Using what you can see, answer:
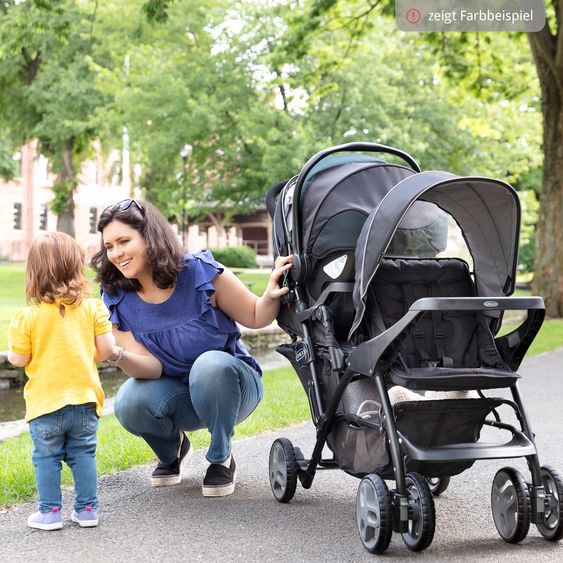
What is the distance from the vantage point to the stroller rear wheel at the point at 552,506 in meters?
3.45

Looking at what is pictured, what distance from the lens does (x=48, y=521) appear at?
12.7ft

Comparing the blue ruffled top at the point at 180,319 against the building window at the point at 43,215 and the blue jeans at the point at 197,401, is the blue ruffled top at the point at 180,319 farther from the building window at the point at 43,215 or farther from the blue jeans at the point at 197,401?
the building window at the point at 43,215

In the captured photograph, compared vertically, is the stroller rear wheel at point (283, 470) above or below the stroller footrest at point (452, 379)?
below

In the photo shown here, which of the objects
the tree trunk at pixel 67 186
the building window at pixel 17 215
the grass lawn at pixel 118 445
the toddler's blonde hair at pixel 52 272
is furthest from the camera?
the building window at pixel 17 215

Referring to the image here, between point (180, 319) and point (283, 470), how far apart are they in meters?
0.90

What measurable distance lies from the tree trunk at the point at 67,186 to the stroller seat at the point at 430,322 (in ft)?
96.6

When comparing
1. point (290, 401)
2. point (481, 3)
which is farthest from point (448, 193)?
point (481, 3)

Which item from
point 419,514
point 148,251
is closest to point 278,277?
point 148,251

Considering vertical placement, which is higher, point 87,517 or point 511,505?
point 511,505

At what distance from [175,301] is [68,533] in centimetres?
122

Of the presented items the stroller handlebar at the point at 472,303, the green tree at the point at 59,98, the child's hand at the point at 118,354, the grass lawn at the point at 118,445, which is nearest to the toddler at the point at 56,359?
the child's hand at the point at 118,354

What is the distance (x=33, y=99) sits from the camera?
29.9 metres

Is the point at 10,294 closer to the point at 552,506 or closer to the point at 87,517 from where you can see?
the point at 87,517

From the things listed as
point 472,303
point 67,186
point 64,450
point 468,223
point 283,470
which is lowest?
point 283,470
